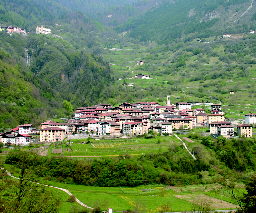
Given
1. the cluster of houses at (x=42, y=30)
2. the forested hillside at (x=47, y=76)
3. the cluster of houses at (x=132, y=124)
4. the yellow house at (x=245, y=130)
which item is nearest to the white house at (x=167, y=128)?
the cluster of houses at (x=132, y=124)

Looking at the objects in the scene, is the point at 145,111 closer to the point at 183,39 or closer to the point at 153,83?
the point at 153,83

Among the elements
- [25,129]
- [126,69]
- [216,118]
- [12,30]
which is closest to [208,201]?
[216,118]

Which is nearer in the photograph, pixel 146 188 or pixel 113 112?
pixel 146 188

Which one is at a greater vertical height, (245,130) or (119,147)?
(245,130)

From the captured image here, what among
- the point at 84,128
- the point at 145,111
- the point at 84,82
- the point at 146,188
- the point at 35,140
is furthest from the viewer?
the point at 84,82

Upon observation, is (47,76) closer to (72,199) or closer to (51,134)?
(51,134)

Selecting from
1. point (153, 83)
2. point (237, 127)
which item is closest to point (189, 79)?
point (153, 83)

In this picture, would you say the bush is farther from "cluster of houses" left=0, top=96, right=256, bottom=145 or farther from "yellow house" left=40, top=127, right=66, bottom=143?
"yellow house" left=40, top=127, right=66, bottom=143

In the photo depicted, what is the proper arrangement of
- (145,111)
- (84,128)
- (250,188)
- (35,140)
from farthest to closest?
(145,111)
(84,128)
(35,140)
(250,188)

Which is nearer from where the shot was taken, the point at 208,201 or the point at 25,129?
the point at 208,201
